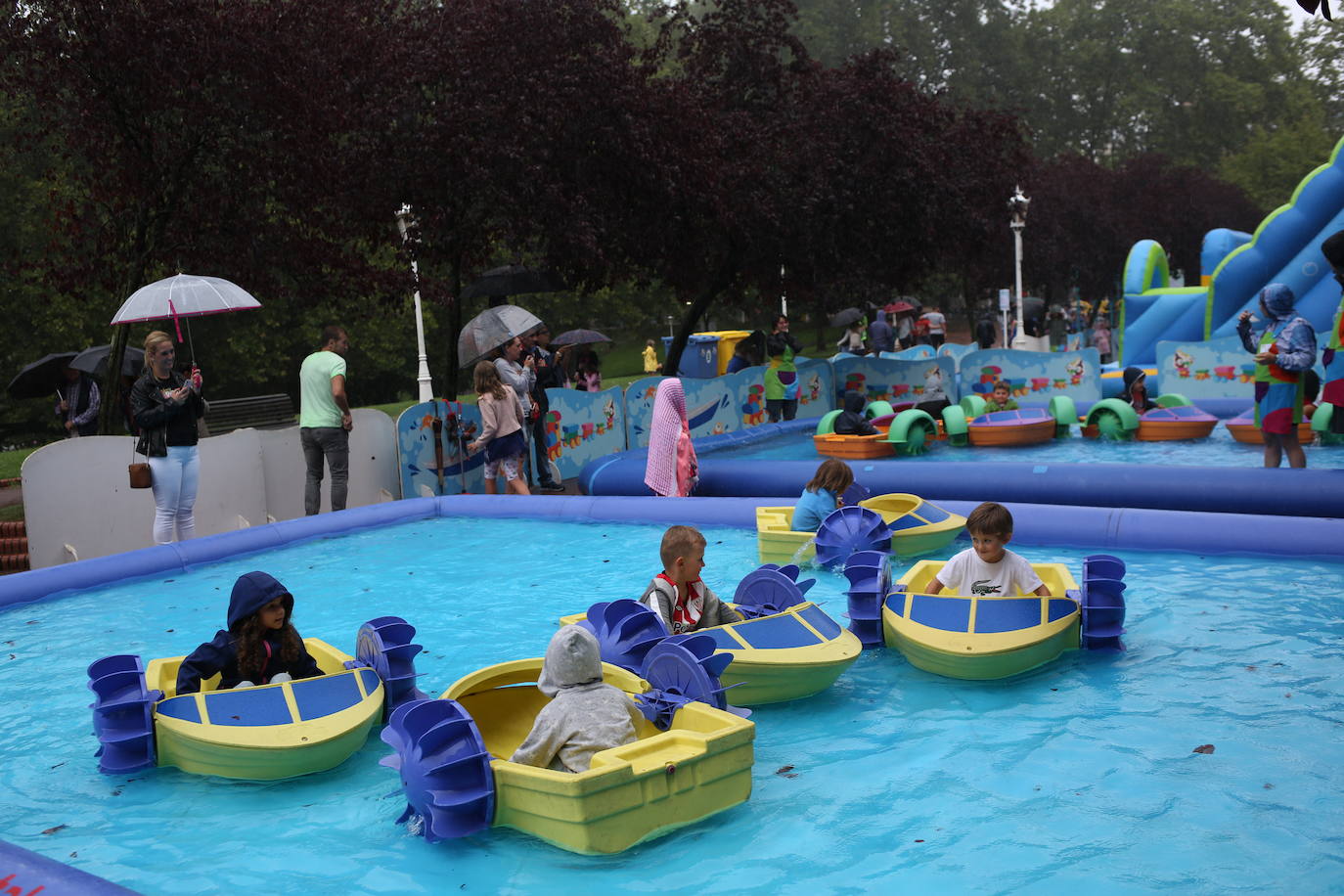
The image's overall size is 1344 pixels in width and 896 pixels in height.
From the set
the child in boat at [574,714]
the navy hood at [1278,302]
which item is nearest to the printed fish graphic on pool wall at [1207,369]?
the navy hood at [1278,302]

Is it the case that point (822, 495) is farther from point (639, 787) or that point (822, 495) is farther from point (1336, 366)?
point (1336, 366)

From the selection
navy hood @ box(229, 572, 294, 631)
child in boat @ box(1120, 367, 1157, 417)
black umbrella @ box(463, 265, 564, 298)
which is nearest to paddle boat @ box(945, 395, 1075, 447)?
child in boat @ box(1120, 367, 1157, 417)

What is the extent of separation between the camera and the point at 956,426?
17125 mm

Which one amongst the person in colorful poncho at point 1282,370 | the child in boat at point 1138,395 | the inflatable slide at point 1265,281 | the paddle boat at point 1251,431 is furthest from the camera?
the inflatable slide at point 1265,281

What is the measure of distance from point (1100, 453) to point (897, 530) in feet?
25.0

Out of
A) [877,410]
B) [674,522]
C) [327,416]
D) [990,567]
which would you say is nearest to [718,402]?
[877,410]

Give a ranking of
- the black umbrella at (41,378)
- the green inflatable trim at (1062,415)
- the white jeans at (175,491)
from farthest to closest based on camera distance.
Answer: the green inflatable trim at (1062,415)
the black umbrella at (41,378)
the white jeans at (175,491)

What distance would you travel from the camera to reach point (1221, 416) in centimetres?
1914

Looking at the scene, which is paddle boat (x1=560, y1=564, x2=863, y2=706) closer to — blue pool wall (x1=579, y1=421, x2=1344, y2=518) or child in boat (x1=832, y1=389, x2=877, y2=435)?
blue pool wall (x1=579, y1=421, x2=1344, y2=518)

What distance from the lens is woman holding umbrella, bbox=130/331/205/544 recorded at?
9.74m

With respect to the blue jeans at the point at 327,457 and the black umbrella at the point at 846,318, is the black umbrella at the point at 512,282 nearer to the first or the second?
the blue jeans at the point at 327,457

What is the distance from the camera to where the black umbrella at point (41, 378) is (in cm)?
1411

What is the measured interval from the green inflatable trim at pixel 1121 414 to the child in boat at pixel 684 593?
1191cm

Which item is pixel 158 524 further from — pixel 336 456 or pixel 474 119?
pixel 474 119
